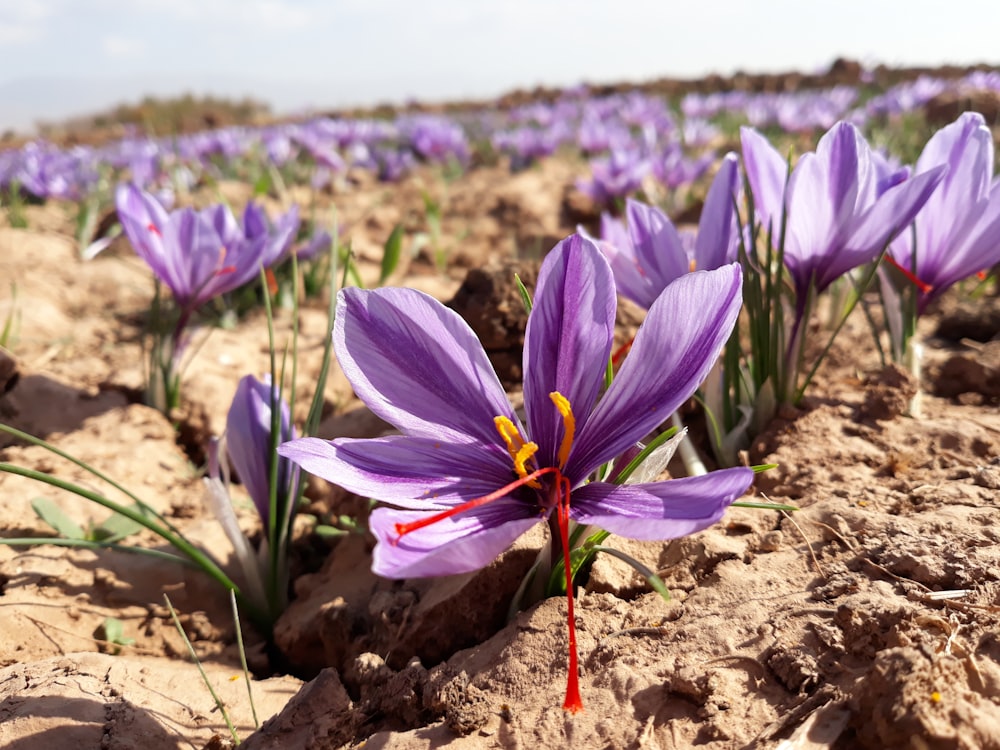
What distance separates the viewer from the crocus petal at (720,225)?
1.29m

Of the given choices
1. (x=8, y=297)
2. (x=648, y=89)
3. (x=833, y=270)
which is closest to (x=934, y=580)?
(x=833, y=270)

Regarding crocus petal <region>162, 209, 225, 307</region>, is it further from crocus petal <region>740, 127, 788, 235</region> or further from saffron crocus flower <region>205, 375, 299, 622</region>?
crocus petal <region>740, 127, 788, 235</region>

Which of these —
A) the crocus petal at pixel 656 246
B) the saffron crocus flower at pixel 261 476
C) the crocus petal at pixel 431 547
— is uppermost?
the crocus petal at pixel 656 246

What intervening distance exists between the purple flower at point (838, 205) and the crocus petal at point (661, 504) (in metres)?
0.67

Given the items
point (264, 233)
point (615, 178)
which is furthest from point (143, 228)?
point (615, 178)

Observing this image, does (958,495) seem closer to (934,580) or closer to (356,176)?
(934,580)

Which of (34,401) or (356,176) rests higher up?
(356,176)

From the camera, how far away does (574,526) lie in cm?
102

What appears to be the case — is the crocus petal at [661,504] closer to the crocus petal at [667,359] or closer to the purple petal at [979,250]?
the crocus petal at [667,359]

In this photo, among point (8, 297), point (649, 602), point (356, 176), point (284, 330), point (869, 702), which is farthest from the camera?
point (356, 176)

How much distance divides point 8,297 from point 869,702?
3.35 meters

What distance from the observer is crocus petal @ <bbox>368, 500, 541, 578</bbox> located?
2.40ft

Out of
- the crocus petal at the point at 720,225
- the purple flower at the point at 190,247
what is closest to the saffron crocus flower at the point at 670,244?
the crocus petal at the point at 720,225

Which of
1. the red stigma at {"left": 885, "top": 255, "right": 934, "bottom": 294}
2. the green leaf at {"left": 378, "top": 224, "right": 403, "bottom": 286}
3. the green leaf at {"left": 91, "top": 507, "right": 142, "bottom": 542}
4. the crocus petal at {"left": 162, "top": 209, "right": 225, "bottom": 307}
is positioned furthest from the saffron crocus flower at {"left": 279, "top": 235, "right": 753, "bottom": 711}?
the green leaf at {"left": 378, "top": 224, "right": 403, "bottom": 286}
